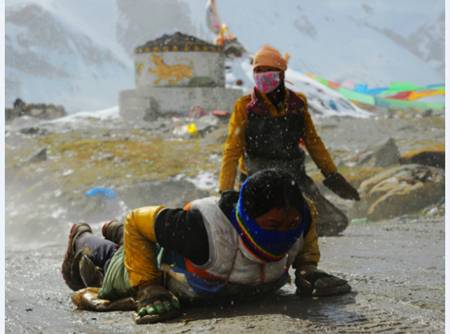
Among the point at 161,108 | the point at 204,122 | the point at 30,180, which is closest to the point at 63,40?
the point at 161,108

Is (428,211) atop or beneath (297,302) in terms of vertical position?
beneath

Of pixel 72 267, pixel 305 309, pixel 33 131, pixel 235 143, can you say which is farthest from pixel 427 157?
pixel 33 131

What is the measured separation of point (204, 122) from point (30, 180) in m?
8.85

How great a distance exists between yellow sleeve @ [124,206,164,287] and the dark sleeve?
0.11m

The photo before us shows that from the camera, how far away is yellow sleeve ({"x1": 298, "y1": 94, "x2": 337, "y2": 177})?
19.0ft

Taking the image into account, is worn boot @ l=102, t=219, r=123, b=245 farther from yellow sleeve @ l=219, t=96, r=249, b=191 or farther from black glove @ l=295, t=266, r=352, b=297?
yellow sleeve @ l=219, t=96, r=249, b=191

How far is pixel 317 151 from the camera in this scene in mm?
5879

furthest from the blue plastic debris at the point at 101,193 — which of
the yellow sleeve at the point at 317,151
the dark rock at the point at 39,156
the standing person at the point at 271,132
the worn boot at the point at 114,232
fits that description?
the worn boot at the point at 114,232

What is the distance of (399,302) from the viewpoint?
3.84 metres

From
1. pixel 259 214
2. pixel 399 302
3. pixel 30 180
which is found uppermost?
pixel 259 214

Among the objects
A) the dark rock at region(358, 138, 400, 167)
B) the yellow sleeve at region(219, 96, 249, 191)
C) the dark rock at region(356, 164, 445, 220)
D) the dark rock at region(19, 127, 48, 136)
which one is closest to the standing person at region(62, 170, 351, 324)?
the yellow sleeve at region(219, 96, 249, 191)

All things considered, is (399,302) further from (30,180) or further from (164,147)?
(164,147)

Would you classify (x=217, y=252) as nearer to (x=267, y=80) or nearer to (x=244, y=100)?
(x=267, y=80)

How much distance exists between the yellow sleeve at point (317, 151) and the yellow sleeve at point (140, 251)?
2.30 meters
